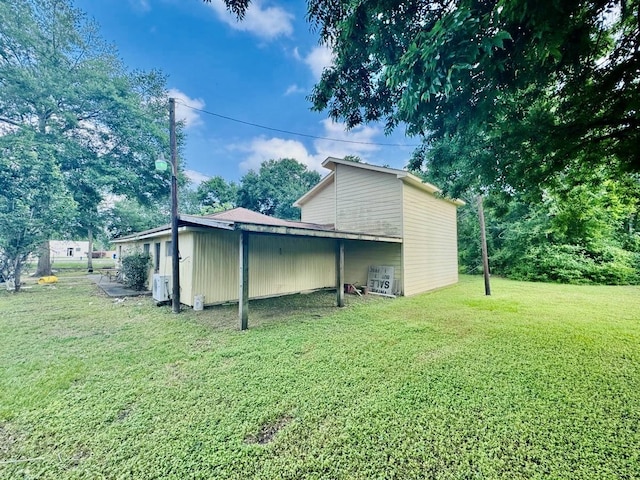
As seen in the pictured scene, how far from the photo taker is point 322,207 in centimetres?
1172

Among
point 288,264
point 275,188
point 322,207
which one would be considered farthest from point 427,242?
point 275,188

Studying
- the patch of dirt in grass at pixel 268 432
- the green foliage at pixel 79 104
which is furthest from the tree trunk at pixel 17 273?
the patch of dirt in grass at pixel 268 432

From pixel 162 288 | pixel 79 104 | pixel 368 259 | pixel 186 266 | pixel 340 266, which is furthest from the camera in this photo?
pixel 79 104

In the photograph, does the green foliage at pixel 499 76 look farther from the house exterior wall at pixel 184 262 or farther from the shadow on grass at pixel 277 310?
the house exterior wall at pixel 184 262

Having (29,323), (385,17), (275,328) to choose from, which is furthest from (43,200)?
(385,17)

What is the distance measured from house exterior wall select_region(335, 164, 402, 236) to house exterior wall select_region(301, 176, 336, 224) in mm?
588

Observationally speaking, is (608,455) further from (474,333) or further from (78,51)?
(78,51)

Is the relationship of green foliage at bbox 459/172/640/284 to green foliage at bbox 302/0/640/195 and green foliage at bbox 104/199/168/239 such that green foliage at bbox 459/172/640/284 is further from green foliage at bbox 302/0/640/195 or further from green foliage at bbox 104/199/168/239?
green foliage at bbox 104/199/168/239

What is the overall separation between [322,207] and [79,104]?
50.3ft

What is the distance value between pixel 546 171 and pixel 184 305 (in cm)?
874

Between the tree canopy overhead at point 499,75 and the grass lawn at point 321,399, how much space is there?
3.02m

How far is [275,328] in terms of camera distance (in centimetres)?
523

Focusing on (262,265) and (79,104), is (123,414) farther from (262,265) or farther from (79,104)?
(79,104)

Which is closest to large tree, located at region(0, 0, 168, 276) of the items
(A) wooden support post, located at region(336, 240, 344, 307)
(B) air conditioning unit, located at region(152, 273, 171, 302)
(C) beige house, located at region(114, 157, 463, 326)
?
(C) beige house, located at region(114, 157, 463, 326)
